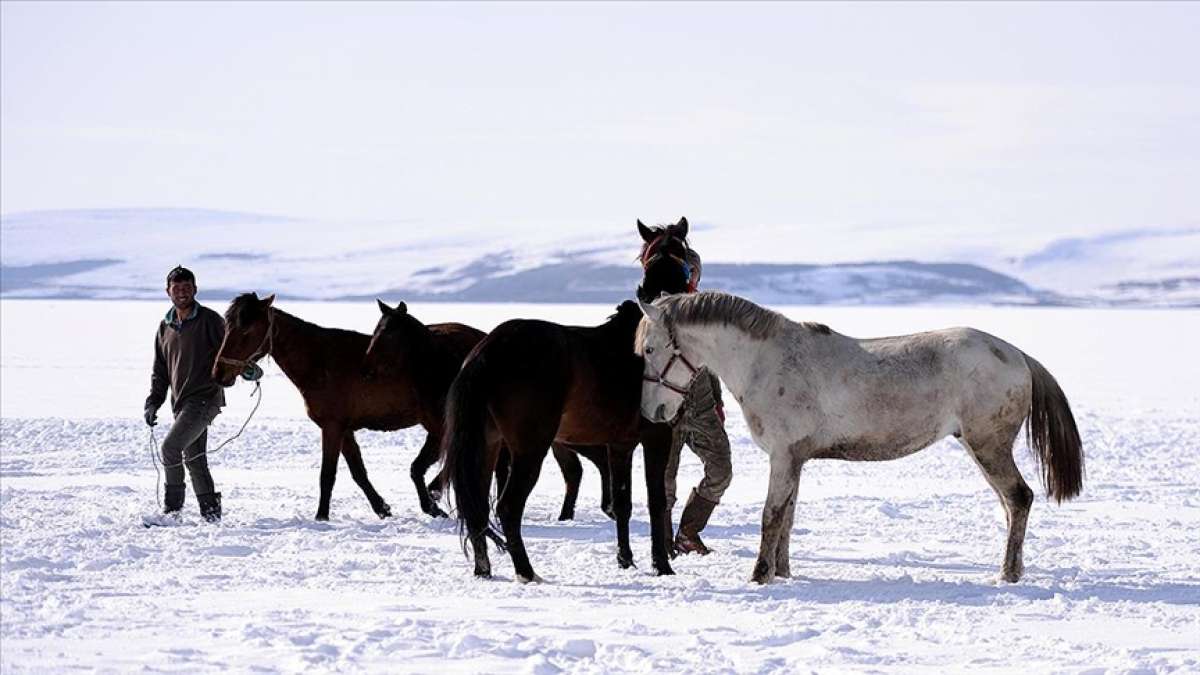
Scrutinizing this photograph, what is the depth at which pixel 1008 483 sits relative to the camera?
7.77m

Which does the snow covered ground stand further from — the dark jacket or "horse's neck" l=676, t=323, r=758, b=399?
"horse's neck" l=676, t=323, r=758, b=399

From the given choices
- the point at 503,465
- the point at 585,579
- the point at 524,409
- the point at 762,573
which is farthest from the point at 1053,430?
the point at 503,465

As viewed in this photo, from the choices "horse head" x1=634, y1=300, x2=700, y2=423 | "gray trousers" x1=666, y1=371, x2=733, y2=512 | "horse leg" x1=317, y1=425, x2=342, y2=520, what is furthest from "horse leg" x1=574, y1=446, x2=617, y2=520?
"horse head" x1=634, y1=300, x2=700, y2=423

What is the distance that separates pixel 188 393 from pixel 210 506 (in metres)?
0.74

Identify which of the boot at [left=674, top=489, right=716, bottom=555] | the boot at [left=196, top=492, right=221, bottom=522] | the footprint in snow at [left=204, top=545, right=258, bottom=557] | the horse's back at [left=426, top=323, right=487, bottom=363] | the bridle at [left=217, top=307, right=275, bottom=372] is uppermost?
the horse's back at [left=426, top=323, right=487, bottom=363]

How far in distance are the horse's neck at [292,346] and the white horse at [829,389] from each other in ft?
11.2

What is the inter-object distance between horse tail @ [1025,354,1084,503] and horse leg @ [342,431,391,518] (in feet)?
14.5

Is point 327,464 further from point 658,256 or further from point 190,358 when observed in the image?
point 658,256

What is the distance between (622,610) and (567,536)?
9.51 ft

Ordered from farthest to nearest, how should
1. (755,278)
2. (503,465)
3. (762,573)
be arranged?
(755,278) → (503,465) → (762,573)

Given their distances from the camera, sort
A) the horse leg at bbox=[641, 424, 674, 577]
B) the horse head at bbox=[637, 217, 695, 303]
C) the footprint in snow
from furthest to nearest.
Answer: the horse head at bbox=[637, 217, 695, 303]
the footprint in snow
the horse leg at bbox=[641, 424, 674, 577]

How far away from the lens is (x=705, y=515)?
8.74m

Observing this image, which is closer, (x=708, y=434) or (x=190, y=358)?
(x=708, y=434)

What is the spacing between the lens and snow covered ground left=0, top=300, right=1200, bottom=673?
5.62 metres
